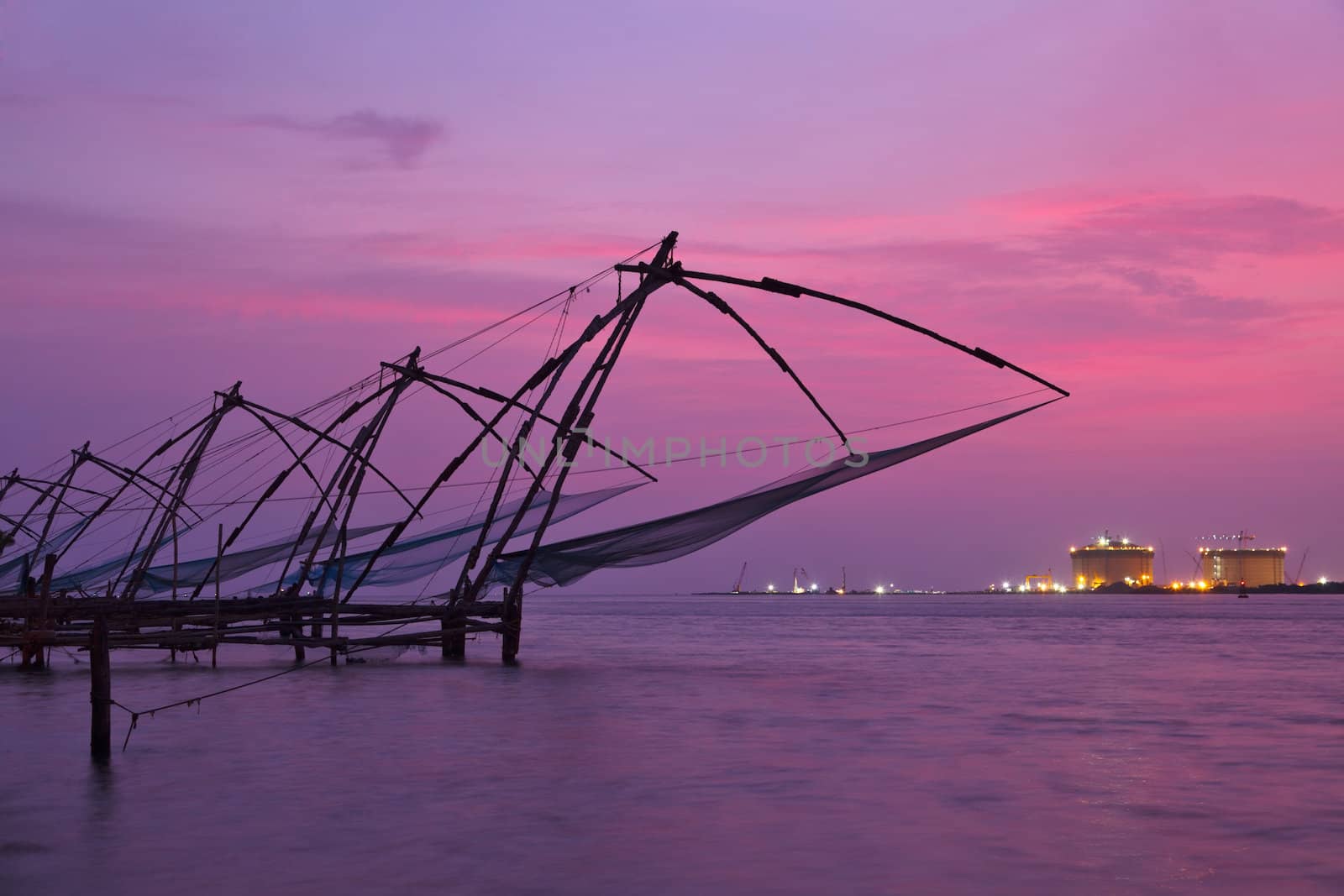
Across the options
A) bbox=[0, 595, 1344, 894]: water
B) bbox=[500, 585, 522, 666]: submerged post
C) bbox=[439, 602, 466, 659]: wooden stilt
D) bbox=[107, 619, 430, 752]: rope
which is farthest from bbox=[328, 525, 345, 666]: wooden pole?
bbox=[500, 585, 522, 666]: submerged post

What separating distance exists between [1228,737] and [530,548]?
A: 7867 millimetres

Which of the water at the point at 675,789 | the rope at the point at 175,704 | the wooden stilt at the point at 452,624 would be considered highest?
the wooden stilt at the point at 452,624

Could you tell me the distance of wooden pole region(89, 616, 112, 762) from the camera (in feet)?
29.4

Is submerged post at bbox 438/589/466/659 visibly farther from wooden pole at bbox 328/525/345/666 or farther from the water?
wooden pole at bbox 328/525/345/666

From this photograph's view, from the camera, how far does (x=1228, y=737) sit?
11.9m

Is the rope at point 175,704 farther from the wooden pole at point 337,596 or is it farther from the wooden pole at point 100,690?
the wooden pole at point 337,596

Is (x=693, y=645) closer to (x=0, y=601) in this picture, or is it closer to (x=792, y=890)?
(x=0, y=601)

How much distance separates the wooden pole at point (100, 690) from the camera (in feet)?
→ 29.4

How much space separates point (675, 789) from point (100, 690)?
4.17 m

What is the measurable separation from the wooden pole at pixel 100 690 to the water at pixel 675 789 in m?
0.15

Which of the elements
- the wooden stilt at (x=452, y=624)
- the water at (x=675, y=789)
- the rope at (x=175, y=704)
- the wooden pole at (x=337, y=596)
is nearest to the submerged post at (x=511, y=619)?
the wooden stilt at (x=452, y=624)

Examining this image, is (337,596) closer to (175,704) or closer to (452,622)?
(452,622)

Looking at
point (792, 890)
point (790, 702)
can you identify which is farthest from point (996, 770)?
point (790, 702)

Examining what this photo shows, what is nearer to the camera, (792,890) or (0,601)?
(792,890)
